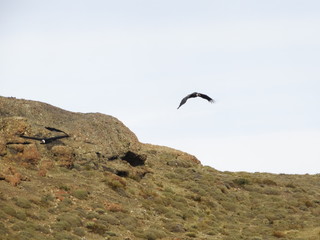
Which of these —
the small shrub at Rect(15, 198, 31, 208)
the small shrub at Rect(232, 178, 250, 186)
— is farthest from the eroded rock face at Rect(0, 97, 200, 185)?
Result: the small shrub at Rect(232, 178, 250, 186)

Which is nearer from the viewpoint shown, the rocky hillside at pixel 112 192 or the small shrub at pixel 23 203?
the small shrub at pixel 23 203

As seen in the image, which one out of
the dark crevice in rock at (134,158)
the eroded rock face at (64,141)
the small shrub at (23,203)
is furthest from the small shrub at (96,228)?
the dark crevice in rock at (134,158)

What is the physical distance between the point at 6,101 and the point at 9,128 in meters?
5.22

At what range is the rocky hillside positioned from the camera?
37719 mm

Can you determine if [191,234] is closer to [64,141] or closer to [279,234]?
[279,234]

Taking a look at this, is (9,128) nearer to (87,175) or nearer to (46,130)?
(46,130)

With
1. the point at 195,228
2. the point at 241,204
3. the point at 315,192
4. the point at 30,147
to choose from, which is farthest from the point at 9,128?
the point at 315,192

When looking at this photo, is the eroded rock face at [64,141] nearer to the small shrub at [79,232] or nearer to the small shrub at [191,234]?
the small shrub at [79,232]

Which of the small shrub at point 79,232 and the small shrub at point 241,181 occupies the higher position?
the small shrub at point 241,181

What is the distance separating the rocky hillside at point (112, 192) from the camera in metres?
37.7

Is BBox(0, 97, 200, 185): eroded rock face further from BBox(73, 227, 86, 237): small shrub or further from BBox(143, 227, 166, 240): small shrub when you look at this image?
BBox(143, 227, 166, 240): small shrub

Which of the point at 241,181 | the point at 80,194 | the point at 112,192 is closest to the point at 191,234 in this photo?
the point at 112,192

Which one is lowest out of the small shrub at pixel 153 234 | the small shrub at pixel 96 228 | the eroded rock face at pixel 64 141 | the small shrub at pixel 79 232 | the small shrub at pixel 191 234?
the small shrub at pixel 79 232

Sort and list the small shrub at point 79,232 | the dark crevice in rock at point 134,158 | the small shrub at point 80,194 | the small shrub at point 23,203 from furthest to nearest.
Answer: the dark crevice in rock at point 134,158, the small shrub at point 80,194, the small shrub at point 23,203, the small shrub at point 79,232
